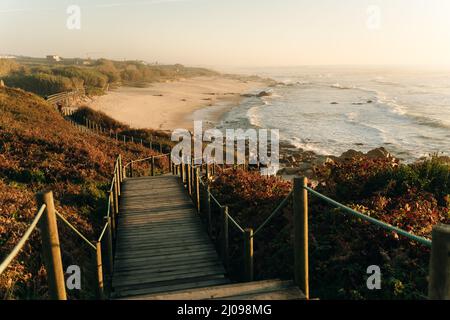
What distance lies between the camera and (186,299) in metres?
4.59

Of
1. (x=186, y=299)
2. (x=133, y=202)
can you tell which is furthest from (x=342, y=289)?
(x=133, y=202)

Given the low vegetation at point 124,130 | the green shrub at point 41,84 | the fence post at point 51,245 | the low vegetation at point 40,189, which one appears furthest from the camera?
the green shrub at point 41,84

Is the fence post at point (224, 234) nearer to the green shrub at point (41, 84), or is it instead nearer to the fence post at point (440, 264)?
the fence post at point (440, 264)

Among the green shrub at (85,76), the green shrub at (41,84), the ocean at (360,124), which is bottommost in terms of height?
the ocean at (360,124)

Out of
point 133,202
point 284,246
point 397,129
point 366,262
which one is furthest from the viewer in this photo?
point 397,129

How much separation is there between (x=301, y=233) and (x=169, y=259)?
3942mm

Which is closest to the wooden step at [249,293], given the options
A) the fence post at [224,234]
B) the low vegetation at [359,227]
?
the low vegetation at [359,227]

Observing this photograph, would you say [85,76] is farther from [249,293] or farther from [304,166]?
[249,293]

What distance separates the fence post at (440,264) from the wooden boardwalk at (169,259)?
2.15 m

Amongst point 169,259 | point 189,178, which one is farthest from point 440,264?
point 189,178

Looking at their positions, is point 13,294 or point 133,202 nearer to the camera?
point 13,294

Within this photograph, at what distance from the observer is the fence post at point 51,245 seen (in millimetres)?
3713

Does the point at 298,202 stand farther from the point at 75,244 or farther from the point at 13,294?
the point at 75,244

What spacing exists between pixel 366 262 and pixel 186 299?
3075 mm
